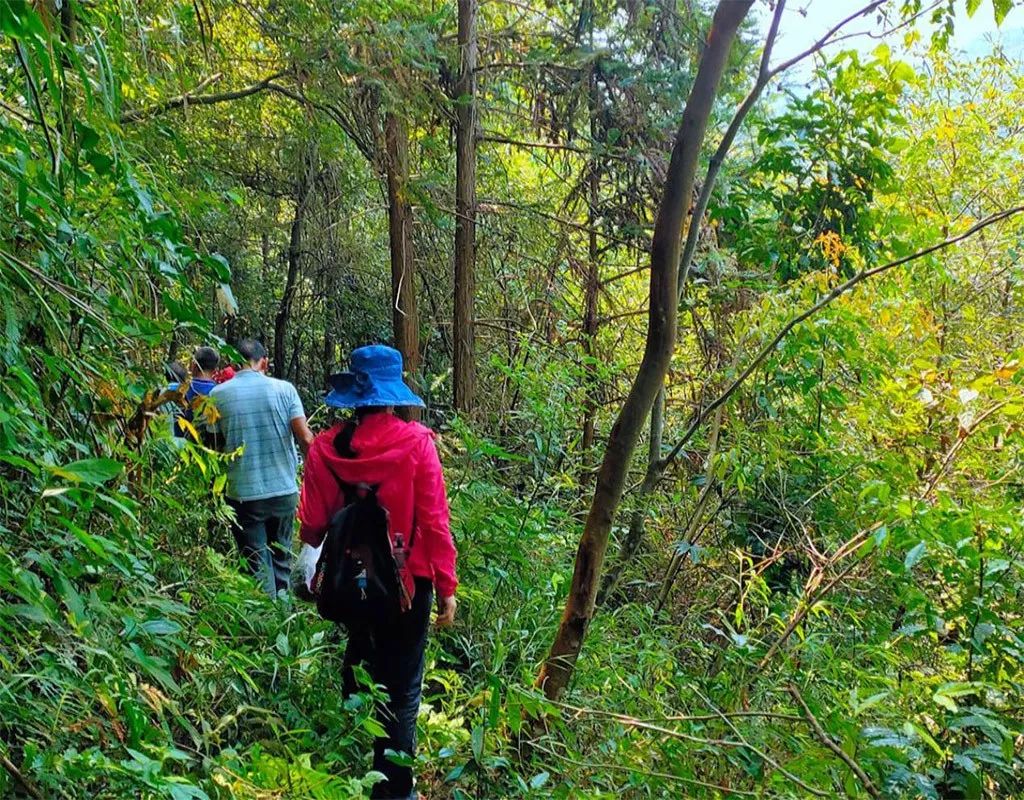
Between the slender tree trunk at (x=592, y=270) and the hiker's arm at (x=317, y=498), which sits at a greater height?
the slender tree trunk at (x=592, y=270)

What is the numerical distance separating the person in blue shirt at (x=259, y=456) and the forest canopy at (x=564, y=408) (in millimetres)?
361

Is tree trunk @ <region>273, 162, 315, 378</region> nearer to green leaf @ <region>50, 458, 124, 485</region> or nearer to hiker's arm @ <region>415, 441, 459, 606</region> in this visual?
hiker's arm @ <region>415, 441, 459, 606</region>

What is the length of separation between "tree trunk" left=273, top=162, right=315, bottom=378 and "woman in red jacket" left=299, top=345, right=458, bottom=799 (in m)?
5.74

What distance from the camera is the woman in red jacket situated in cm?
271

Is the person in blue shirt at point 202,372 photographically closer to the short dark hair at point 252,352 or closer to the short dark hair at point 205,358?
the short dark hair at point 205,358

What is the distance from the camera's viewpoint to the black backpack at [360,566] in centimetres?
264

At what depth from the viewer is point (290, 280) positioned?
10312mm

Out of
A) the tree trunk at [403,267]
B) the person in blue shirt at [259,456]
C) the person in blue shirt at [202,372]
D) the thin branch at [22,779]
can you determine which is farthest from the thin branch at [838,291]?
the tree trunk at [403,267]

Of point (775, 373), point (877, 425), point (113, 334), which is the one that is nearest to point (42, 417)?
point (113, 334)

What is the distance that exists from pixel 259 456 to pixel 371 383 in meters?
2.00

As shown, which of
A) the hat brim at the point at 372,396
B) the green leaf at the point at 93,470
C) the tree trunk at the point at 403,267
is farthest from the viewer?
the tree trunk at the point at 403,267

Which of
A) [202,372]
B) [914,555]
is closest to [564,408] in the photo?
[914,555]

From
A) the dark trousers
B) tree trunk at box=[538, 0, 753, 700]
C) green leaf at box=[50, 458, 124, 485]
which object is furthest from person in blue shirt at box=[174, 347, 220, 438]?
green leaf at box=[50, 458, 124, 485]

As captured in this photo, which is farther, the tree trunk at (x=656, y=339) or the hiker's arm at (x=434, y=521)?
the hiker's arm at (x=434, y=521)
